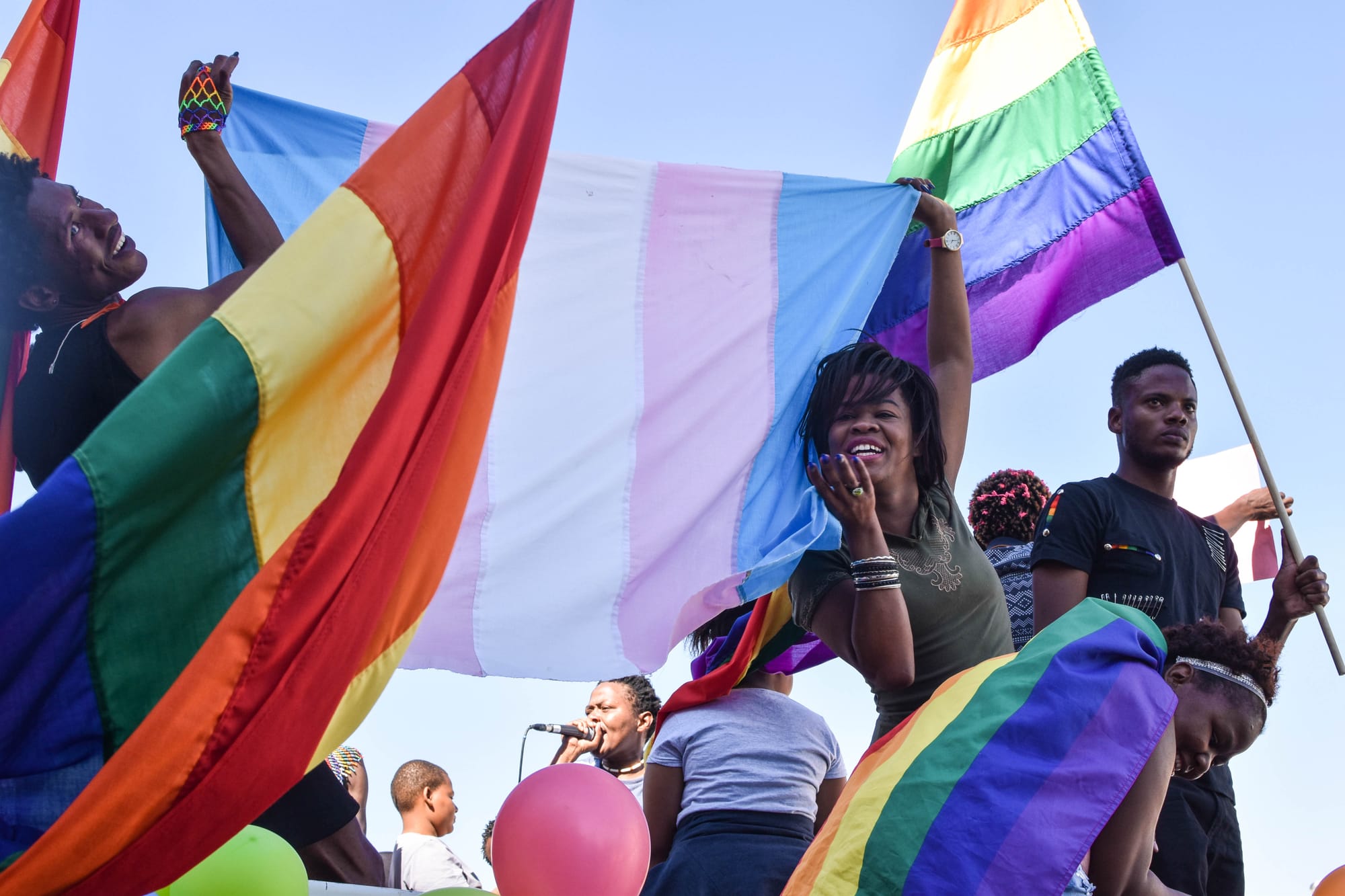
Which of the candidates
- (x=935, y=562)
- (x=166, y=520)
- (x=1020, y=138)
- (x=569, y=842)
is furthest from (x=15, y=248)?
(x=1020, y=138)

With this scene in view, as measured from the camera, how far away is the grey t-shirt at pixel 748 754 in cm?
328

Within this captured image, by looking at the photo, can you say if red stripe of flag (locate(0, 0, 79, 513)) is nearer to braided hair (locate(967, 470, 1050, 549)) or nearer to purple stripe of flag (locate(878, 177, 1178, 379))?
purple stripe of flag (locate(878, 177, 1178, 379))

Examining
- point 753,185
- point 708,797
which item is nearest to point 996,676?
point 708,797

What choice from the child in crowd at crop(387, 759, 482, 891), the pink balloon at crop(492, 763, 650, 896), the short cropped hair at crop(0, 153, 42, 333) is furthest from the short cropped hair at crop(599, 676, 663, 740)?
the short cropped hair at crop(0, 153, 42, 333)

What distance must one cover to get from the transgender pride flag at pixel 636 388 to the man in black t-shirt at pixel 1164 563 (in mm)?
767

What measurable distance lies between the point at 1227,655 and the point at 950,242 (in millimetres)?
1466

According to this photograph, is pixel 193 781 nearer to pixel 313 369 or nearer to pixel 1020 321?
pixel 313 369

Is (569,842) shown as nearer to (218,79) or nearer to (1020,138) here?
(218,79)

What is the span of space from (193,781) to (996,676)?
1381mm

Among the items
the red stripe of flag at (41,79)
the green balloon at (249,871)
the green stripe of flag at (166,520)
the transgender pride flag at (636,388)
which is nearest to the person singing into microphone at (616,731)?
the transgender pride flag at (636,388)

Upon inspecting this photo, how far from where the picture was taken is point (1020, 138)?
4.53 metres

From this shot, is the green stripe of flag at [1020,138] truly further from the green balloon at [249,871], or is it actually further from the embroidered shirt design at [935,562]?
the green balloon at [249,871]

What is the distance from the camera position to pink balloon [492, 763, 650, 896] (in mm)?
2793

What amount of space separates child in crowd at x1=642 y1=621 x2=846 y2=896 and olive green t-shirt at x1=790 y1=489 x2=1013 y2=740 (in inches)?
11.6
